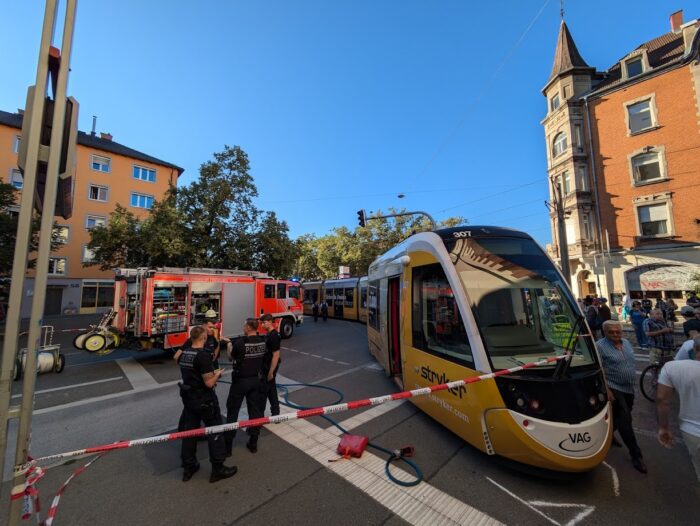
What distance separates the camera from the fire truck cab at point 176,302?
31.5ft

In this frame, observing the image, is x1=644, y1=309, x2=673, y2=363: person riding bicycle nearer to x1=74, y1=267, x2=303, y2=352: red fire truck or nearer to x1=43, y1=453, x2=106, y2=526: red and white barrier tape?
x1=43, y1=453, x2=106, y2=526: red and white barrier tape

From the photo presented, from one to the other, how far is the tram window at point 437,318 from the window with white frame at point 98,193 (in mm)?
34699

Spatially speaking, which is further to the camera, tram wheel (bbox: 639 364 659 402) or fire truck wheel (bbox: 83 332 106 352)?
fire truck wheel (bbox: 83 332 106 352)

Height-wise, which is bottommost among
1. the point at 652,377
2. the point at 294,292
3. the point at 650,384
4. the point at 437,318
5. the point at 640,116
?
the point at 650,384

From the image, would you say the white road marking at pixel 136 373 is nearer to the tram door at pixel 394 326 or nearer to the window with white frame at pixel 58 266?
the tram door at pixel 394 326

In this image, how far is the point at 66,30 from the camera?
216 centimetres

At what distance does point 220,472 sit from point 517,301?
420 cm

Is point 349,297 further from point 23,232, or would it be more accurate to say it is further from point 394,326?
point 23,232

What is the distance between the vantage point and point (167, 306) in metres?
10.1

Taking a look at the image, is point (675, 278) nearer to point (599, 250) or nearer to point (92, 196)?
→ point (599, 250)

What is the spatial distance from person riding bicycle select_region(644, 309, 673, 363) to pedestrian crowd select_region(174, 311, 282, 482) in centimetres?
757

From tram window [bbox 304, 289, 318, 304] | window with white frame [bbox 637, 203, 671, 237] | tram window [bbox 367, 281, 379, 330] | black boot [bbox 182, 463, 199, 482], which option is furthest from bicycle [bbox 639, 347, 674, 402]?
tram window [bbox 304, 289, 318, 304]

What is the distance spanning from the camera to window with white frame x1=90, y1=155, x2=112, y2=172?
29800 millimetres

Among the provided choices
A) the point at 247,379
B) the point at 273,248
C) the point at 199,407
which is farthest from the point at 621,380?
the point at 273,248
